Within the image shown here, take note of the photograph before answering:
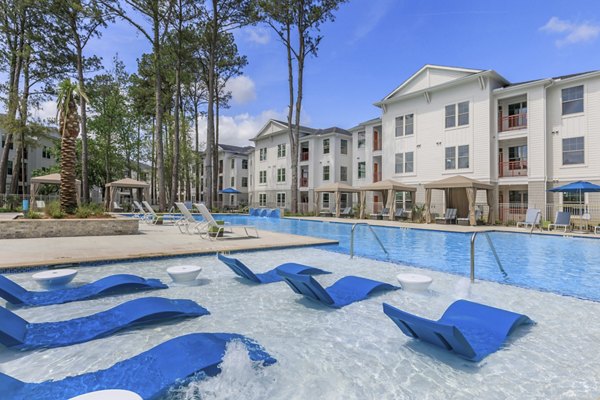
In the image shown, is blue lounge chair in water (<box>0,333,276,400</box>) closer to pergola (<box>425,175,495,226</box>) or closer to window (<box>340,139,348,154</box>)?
pergola (<box>425,175,495,226</box>)

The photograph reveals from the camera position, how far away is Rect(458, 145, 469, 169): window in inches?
848

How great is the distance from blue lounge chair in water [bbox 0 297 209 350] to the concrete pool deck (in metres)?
3.49

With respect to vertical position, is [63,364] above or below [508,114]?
below

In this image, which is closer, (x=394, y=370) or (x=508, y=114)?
(x=394, y=370)

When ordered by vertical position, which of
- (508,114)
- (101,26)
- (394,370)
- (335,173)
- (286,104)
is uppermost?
(101,26)

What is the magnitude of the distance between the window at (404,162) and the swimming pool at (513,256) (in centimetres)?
1006

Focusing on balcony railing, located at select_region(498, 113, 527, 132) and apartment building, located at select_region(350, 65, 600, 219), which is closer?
apartment building, located at select_region(350, 65, 600, 219)

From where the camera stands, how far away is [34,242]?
31.7ft

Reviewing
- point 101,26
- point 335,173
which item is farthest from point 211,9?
point 335,173

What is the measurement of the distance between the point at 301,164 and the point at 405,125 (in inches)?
495

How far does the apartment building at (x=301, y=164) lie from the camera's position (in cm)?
3222

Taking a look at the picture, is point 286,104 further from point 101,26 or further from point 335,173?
point 101,26

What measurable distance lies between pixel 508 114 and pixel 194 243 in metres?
20.8

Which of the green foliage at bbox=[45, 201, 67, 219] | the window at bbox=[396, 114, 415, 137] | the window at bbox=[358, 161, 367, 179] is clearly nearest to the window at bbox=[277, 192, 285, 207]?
the window at bbox=[358, 161, 367, 179]
